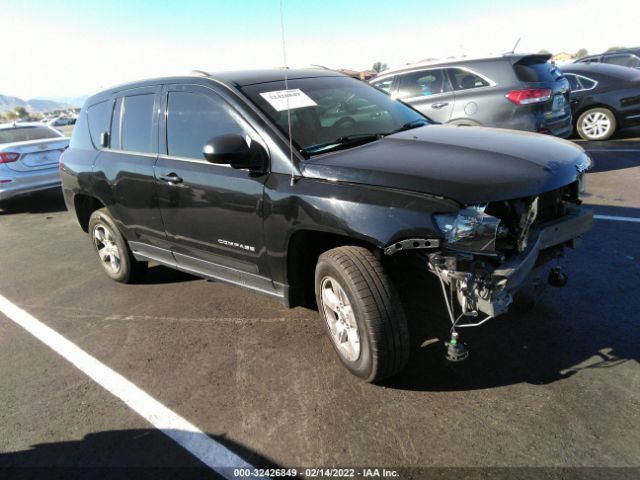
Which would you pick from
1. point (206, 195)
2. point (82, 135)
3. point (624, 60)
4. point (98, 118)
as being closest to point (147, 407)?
point (206, 195)

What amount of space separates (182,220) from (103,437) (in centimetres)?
164

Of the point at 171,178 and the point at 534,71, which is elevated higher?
the point at 534,71

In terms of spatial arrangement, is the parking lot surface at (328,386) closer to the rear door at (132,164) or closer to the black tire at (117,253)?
the black tire at (117,253)

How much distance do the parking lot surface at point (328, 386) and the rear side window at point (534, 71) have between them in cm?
329

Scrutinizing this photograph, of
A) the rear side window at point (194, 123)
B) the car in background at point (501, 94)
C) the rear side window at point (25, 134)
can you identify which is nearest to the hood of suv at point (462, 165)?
the rear side window at point (194, 123)

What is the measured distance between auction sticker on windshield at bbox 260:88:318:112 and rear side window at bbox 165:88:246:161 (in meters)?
0.30

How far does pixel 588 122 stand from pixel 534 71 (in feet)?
11.7

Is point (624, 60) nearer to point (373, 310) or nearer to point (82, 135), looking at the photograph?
point (82, 135)

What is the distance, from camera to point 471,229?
2.34 m

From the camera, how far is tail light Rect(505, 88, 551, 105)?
265 inches

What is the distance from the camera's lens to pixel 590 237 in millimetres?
4742

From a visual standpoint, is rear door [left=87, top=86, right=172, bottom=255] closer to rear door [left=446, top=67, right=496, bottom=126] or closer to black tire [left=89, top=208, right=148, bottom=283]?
black tire [left=89, top=208, right=148, bottom=283]

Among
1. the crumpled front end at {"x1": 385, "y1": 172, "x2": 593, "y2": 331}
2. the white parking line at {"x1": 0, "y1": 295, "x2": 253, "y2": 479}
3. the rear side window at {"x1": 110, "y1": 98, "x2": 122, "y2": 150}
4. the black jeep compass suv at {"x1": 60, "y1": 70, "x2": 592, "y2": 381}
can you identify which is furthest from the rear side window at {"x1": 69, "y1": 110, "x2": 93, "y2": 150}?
the crumpled front end at {"x1": 385, "y1": 172, "x2": 593, "y2": 331}

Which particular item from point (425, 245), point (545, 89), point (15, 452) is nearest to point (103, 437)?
point (15, 452)
